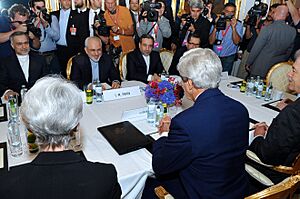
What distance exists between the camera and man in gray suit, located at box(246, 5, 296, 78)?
3732 mm

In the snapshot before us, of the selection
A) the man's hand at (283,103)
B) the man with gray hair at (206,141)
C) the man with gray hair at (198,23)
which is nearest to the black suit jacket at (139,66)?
the man with gray hair at (198,23)

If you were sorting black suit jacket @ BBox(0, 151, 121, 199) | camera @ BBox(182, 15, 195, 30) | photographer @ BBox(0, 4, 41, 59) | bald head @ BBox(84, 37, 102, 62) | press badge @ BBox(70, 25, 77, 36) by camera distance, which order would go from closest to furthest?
1. black suit jacket @ BBox(0, 151, 121, 199)
2. bald head @ BBox(84, 37, 102, 62)
3. photographer @ BBox(0, 4, 41, 59)
4. press badge @ BBox(70, 25, 77, 36)
5. camera @ BBox(182, 15, 195, 30)

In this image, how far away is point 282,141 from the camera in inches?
62.7

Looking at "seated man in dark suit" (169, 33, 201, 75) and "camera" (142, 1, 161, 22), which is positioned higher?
"camera" (142, 1, 161, 22)

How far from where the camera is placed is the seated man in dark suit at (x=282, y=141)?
1564 millimetres

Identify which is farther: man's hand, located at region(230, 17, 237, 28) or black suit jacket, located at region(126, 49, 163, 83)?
man's hand, located at region(230, 17, 237, 28)

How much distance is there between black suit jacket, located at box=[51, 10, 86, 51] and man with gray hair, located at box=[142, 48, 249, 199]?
271 centimetres

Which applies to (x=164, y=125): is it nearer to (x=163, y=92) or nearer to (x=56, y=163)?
(x=163, y=92)

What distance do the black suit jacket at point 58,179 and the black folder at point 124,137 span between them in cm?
75

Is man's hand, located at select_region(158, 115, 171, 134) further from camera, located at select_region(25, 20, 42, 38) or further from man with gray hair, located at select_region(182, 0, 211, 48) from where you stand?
man with gray hair, located at select_region(182, 0, 211, 48)

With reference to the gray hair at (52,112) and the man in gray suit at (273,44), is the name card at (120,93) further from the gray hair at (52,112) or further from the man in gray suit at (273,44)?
the man in gray suit at (273,44)

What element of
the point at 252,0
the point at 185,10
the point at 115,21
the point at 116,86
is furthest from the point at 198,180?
the point at 252,0

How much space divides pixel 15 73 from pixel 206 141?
223 centimetres

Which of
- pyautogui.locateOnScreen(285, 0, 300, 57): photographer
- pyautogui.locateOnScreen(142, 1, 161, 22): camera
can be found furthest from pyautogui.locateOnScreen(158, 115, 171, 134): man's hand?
pyautogui.locateOnScreen(285, 0, 300, 57): photographer
